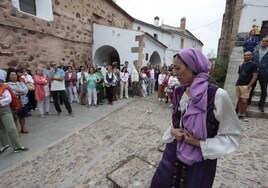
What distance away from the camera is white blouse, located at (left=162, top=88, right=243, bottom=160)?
112 centimetres

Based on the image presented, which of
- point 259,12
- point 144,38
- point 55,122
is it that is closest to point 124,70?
point 144,38

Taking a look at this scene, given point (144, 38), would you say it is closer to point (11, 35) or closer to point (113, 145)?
point (11, 35)

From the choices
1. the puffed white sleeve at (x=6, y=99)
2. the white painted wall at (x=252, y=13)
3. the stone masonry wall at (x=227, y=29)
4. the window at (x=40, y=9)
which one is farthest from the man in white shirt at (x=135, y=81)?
the stone masonry wall at (x=227, y=29)

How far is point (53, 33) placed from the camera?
7668 mm

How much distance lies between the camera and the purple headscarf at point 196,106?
1139 mm

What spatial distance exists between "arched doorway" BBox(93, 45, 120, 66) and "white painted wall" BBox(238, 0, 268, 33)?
335 inches

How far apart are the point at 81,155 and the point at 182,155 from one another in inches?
108

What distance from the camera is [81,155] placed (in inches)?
137

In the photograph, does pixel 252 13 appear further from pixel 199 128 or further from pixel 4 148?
pixel 4 148

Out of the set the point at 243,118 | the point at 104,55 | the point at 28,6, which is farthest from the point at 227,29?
the point at 28,6

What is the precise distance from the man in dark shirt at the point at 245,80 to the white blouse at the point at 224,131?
3769mm

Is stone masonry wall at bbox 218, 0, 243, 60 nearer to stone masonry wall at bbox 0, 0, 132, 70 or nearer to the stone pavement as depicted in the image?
stone masonry wall at bbox 0, 0, 132, 70

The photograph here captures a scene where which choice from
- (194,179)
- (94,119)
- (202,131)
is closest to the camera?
(202,131)

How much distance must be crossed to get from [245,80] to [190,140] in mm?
4008
